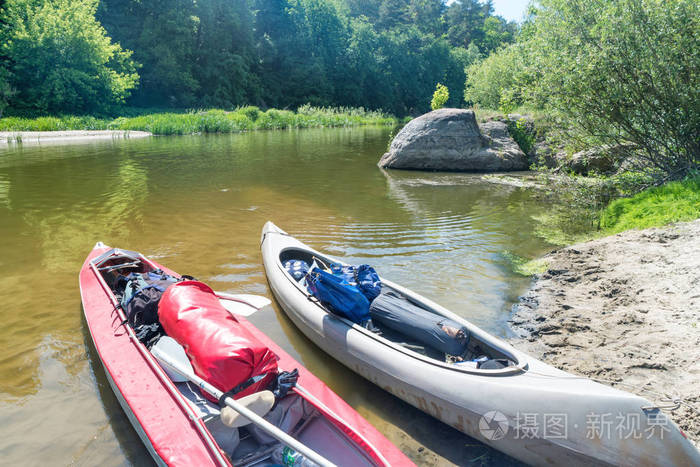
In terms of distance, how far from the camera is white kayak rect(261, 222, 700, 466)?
8.77ft

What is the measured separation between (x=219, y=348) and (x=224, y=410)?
1.45 ft

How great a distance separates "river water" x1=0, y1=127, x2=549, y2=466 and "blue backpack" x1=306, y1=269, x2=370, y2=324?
54cm

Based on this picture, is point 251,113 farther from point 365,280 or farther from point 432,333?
point 432,333

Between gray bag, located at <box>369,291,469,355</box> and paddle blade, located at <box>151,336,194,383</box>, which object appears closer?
paddle blade, located at <box>151,336,194,383</box>

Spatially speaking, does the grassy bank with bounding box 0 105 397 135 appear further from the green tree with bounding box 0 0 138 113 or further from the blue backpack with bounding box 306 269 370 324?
the blue backpack with bounding box 306 269 370 324

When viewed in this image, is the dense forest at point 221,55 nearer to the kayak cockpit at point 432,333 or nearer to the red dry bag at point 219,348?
the red dry bag at point 219,348

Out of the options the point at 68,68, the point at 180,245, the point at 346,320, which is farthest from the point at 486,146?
the point at 68,68

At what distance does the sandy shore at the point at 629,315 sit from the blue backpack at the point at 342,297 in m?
1.64

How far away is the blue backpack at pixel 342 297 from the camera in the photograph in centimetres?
432

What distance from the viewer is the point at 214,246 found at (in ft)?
24.9

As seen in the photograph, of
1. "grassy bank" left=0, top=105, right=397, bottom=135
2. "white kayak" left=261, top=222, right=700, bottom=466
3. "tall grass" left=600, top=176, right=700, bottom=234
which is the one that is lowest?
"white kayak" left=261, top=222, right=700, bottom=466

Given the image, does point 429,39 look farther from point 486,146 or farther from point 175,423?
point 175,423

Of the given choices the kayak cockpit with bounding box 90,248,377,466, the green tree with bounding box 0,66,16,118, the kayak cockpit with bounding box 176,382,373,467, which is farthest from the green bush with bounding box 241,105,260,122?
the kayak cockpit with bounding box 176,382,373,467

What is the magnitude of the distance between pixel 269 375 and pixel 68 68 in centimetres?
3498
